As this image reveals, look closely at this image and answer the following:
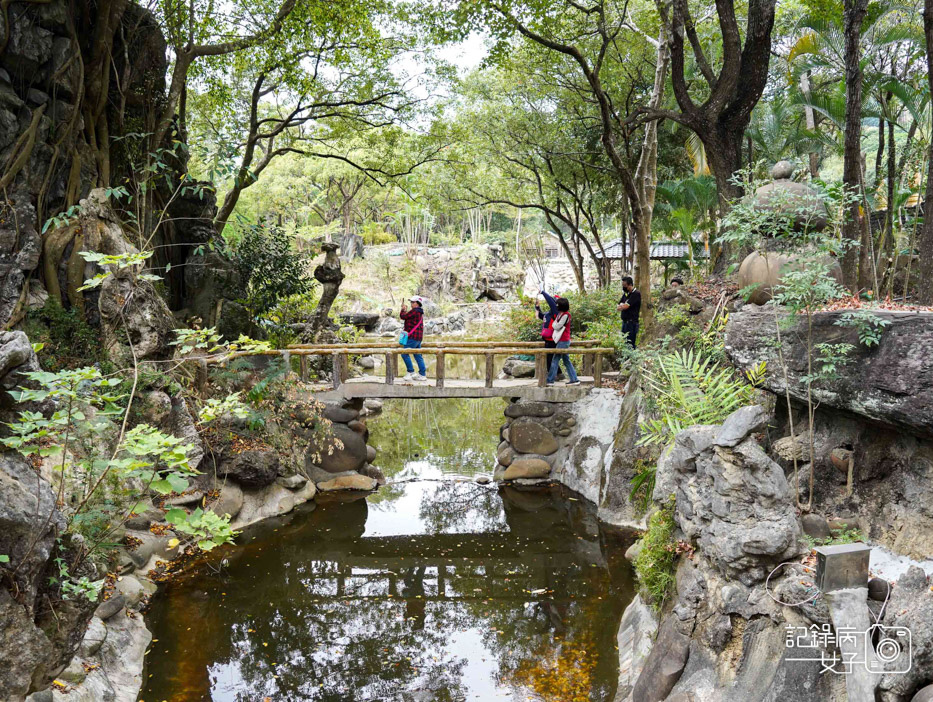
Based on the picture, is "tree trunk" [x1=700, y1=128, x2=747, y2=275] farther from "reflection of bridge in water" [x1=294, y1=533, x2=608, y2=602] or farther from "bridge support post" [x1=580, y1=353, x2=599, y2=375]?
"reflection of bridge in water" [x1=294, y1=533, x2=608, y2=602]

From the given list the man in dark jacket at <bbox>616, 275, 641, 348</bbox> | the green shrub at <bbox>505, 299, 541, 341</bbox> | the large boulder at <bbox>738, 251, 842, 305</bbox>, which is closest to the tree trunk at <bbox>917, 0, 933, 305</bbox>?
the large boulder at <bbox>738, 251, 842, 305</bbox>

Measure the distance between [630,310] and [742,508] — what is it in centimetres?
573

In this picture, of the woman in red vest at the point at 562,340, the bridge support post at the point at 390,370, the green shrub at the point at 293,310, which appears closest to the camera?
the bridge support post at the point at 390,370

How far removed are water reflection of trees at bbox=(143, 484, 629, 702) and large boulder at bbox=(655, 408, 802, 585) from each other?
5.99 ft

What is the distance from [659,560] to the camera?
591 cm

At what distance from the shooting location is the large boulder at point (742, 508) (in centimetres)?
448

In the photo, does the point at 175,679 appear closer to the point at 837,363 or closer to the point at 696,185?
the point at 837,363

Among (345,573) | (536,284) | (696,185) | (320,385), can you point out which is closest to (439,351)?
(320,385)

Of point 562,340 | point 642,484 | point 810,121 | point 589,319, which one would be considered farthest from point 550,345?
point 810,121

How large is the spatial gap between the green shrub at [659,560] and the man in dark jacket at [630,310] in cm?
437

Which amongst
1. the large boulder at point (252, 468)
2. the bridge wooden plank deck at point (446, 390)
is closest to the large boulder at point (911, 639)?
the bridge wooden plank deck at point (446, 390)

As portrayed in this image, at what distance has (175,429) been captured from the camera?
8367mm

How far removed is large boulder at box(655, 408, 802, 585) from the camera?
14.7 feet

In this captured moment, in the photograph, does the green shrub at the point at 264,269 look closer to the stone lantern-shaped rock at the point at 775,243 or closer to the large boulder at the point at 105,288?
the large boulder at the point at 105,288
